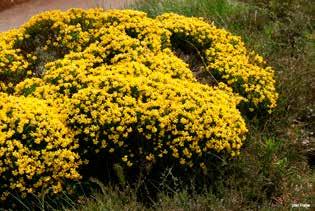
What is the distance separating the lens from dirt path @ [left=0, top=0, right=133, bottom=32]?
9.96m

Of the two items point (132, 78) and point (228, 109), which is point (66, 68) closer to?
point (132, 78)

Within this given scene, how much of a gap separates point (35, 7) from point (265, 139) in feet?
20.7

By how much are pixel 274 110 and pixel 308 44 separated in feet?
5.43

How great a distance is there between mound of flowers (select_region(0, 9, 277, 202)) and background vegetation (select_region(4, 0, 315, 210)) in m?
0.18

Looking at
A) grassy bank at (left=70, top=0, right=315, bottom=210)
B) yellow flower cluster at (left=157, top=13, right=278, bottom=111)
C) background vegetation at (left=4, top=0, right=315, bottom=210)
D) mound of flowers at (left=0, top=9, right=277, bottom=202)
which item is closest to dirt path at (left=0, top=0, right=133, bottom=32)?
grassy bank at (left=70, top=0, right=315, bottom=210)

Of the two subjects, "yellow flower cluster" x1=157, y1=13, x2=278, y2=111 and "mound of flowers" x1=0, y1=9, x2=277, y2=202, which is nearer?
"mound of flowers" x1=0, y1=9, x2=277, y2=202

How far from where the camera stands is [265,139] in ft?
17.5

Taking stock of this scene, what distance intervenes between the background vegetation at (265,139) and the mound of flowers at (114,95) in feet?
0.58

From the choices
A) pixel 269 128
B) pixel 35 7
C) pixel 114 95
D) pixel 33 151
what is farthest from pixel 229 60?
pixel 35 7

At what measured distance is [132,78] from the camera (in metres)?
4.94

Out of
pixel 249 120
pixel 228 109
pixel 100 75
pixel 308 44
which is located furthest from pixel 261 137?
pixel 308 44

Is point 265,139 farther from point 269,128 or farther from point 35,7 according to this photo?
point 35,7

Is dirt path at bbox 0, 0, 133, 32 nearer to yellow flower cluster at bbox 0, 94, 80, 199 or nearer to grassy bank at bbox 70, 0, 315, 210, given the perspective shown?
grassy bank at bbox 70, 0, 315, 210

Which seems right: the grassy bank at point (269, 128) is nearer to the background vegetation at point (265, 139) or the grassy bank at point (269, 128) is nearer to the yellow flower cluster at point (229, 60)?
the background vegetation at point (265, 139)
